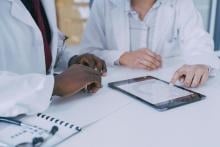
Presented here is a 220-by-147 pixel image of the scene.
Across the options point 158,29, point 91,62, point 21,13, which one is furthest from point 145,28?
point 21,13

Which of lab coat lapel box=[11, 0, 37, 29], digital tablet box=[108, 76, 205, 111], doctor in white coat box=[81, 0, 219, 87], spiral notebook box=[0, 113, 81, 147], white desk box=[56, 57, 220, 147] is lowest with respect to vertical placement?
white desk box=[56, 57, 220, 147]

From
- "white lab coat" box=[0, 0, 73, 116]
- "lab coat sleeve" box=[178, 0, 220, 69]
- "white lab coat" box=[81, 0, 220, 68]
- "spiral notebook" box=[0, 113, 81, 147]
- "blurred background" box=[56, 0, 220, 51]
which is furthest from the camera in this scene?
"blurred background" box=[56, 0, 220, 51]

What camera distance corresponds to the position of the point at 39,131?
54 centimetres

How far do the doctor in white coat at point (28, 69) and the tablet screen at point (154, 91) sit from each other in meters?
0.10

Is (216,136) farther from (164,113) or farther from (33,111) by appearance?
Answer: (33,111)

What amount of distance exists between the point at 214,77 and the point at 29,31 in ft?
1.97

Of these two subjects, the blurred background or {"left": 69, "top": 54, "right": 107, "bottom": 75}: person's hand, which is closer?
{"left": 69, "top": 54, "right": 107, "bottom": 75}: person's hand

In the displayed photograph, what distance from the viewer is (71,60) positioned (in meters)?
1.02

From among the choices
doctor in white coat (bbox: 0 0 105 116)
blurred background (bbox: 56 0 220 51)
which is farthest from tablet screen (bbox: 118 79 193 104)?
blurred background (bbox: 56 0 220 51)

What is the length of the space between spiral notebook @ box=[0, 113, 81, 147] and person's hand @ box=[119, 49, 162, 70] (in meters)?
0.50

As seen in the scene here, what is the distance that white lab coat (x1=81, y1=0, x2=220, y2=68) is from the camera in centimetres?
121

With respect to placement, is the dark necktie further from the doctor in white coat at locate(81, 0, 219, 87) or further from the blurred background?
the blurred background

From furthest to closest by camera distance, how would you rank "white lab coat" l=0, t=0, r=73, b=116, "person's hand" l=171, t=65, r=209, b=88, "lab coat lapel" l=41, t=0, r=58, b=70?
"lab coat lapel" l=41, t=0, r=58, b=70, "person's hand" l=171, t=65, r=209, b=88, "white lab coat" l=0, t=0, r=73, b=116

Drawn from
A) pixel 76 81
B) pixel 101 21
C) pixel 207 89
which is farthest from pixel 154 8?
pixel 76 81
